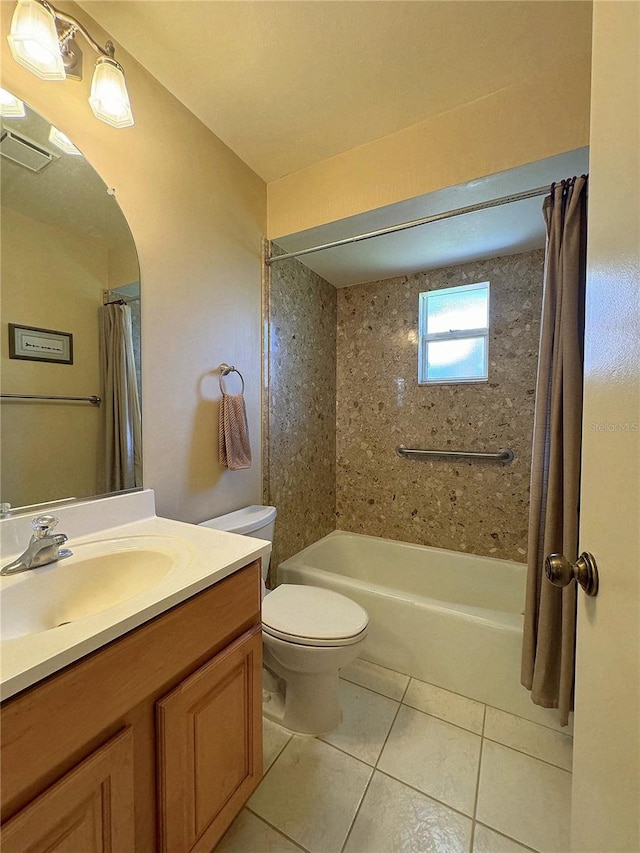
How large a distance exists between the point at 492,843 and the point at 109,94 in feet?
8.14

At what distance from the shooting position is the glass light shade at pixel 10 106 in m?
0.91

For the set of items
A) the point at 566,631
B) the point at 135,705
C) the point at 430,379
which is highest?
the point at 430,379

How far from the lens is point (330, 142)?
1.60 meters

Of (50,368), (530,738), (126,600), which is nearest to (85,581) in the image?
(126,600)

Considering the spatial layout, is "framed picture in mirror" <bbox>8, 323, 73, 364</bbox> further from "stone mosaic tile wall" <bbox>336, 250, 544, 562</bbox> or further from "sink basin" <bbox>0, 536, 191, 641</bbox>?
"stone mosaic tile wall" <bbox>336, 250, 544, 562</bbox>

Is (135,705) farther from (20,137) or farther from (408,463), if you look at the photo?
(408,463)

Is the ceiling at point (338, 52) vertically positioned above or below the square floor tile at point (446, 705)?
above

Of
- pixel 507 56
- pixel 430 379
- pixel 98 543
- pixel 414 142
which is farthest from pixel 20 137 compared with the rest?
pixel 430 379

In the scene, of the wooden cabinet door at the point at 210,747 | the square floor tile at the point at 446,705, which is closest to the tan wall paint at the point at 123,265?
the wooden cabinet door at the point at 210,747

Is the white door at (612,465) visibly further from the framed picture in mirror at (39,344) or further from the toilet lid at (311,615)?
the framed picture in mirror at (39,344)

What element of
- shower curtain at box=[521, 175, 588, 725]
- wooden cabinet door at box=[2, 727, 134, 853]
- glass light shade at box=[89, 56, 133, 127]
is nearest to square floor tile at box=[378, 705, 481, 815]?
shower curtain at box=[521, 175, 588, 725]

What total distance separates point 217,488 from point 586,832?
1434 mm

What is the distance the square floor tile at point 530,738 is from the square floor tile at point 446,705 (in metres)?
0.04

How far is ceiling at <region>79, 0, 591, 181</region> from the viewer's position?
3.54ft
